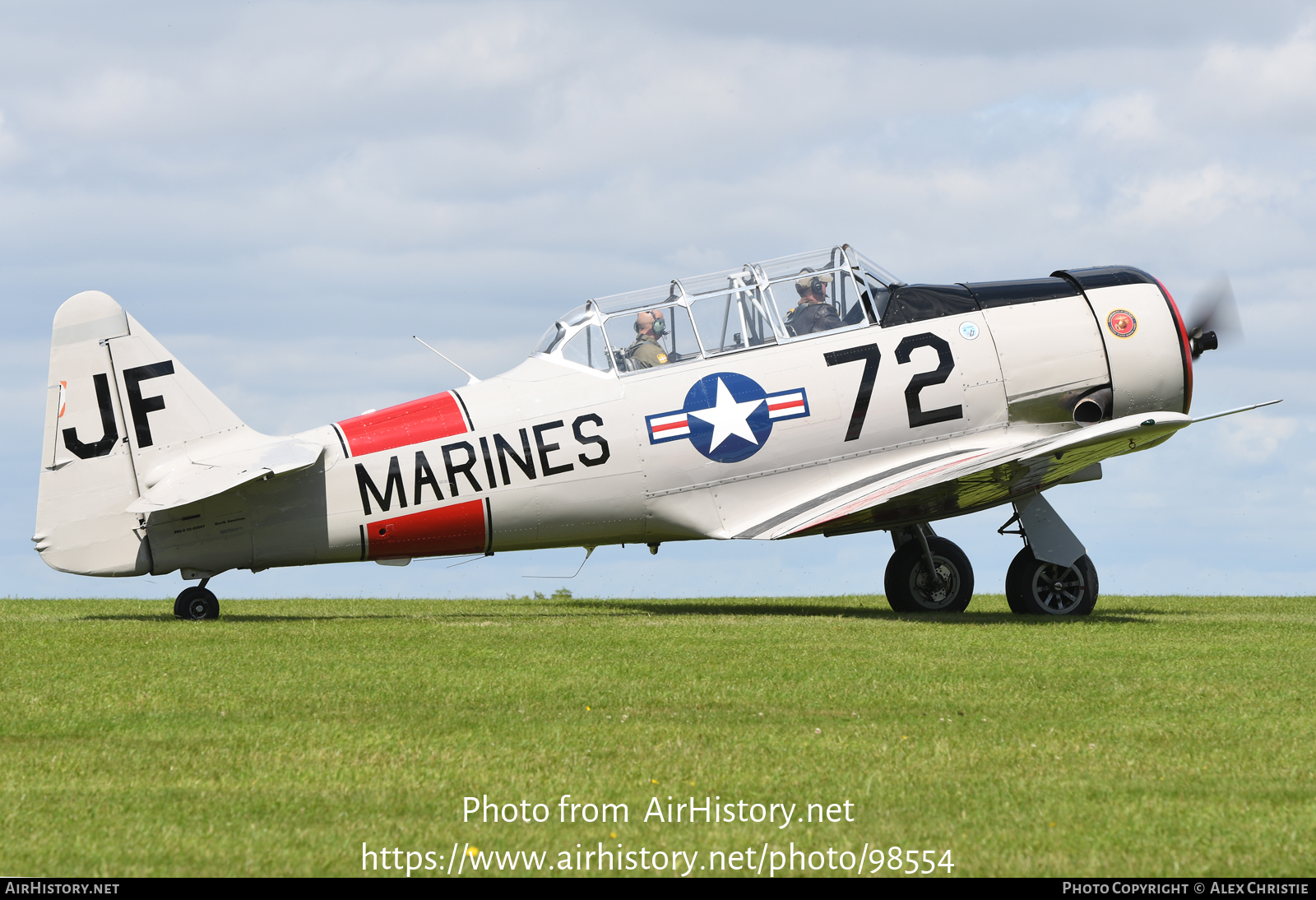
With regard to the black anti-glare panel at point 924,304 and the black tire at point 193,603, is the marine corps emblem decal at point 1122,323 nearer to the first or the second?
the black anti-glare panel at point 924,304

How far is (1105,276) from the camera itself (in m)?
15.5

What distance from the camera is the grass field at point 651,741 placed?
5.44 metres

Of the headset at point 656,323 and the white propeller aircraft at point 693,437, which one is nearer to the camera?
the white propeller aircraft at point 693,437

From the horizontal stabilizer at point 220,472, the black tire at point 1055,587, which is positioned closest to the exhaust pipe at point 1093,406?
the black tire at point 1055,587

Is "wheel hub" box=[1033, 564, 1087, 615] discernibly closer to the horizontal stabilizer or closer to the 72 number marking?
the 72 number marking

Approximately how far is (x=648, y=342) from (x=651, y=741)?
7596mm

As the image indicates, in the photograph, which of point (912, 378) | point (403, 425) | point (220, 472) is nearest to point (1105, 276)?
point (912, 378)

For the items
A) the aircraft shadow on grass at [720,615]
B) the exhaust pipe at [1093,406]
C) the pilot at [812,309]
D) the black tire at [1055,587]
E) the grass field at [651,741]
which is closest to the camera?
the grass field at [651,741]

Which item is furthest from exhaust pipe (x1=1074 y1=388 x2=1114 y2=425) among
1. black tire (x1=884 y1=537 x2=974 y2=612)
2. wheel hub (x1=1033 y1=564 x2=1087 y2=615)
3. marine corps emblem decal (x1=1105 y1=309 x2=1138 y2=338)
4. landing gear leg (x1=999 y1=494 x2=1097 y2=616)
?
black tire (x1=884 y1=537 x2=974 y2=612)

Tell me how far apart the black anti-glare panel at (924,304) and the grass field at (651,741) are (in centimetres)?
372

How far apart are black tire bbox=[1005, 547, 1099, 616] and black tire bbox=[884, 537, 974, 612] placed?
70cm

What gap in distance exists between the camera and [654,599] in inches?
743

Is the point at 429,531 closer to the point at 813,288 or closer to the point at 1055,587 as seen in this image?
the point at 813,288

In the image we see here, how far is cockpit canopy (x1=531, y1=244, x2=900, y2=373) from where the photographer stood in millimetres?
14352
